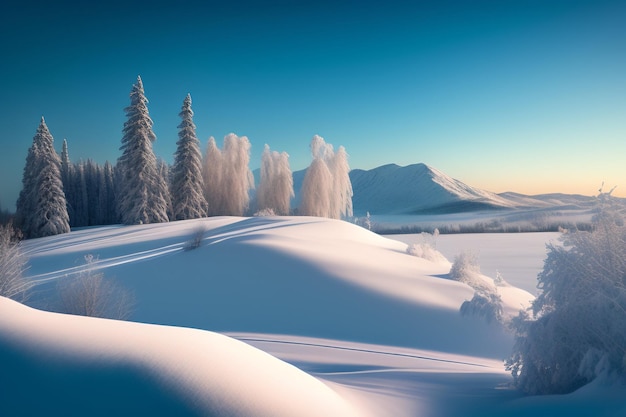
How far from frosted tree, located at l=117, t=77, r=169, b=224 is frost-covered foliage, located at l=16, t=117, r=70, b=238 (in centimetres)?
338

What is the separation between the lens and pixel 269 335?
8180mm

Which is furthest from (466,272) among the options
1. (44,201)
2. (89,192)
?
(89,192)

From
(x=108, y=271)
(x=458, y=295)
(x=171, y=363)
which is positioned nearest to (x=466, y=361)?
(x=458, y=295)

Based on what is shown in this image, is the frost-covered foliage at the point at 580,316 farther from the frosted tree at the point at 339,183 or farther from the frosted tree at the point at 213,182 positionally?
the frosted tree at the point at 213,182

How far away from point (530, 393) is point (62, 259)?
582 inches

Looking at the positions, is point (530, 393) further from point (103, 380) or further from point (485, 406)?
point (103, 380)

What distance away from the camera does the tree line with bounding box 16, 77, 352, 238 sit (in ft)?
77.5

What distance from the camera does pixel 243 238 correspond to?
44.0 ft

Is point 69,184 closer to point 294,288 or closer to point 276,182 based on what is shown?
point 276,182

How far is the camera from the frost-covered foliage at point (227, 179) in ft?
102

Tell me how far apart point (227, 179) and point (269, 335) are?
950 inches

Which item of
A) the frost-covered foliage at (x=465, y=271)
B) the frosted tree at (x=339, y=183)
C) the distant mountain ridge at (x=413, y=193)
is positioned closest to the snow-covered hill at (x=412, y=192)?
the distant mountain ridge at (x=413, y=193)

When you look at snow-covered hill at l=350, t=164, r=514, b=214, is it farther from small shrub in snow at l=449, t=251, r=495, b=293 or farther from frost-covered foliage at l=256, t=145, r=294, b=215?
small shrub in snow at l=449, t=251, r=495, b=293

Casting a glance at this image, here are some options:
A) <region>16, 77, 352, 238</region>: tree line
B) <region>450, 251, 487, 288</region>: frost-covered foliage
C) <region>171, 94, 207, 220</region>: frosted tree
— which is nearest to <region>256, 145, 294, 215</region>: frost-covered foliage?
<region>16, 77, 352, 238</region>: tree line
